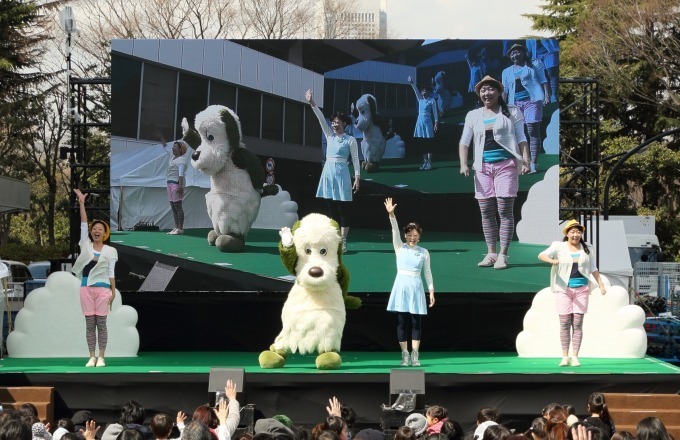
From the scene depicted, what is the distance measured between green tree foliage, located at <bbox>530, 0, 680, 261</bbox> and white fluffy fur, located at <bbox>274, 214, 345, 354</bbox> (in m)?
16.9

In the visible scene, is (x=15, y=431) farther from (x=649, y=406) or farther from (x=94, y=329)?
(x=649, y=406)

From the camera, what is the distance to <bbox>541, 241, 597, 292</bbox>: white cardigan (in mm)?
8781

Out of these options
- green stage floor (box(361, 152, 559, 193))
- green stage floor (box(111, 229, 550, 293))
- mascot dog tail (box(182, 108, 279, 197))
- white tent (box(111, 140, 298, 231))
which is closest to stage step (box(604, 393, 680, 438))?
green stage floor (box(111, 229, 550, 293))

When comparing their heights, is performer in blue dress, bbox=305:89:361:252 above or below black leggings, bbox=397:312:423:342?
above

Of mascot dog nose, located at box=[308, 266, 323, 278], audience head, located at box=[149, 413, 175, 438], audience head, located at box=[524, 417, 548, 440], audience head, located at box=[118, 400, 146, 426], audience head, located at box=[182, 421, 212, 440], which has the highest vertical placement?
mascot dog nose, located at box=[308, 266, 323, 278]

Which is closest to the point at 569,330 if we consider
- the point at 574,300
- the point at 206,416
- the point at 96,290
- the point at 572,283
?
the point at 574,300

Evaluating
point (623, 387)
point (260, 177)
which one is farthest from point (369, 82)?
point (623, 387)

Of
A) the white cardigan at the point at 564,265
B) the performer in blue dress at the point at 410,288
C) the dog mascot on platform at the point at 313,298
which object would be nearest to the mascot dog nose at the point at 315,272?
the dog mascot on platform at the point at 313,298

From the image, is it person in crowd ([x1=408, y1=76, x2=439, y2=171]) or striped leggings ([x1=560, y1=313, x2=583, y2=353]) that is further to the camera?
person in crowd ([x1=408, y1=76, x2=439, y2=171])

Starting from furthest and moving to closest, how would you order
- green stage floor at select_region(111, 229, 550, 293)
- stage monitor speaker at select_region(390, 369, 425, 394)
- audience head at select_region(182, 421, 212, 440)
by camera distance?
green stage floor at select_region(111, 229, 550, 293)
stage monitor speaker at select_region(390, 369, 425, 394)
audience head at select_region(182, 421, 212, 440)

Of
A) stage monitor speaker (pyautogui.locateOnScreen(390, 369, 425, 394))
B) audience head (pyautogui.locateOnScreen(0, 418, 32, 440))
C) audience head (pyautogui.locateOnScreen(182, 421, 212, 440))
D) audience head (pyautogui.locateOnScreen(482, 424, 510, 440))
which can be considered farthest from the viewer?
stage monitor speaker (pyautogui.locateOnScreen(390, 369, 425, 394))

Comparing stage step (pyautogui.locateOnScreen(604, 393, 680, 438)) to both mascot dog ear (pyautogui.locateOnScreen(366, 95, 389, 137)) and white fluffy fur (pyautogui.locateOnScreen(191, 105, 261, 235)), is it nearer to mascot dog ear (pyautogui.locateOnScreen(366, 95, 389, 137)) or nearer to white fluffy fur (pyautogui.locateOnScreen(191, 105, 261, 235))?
mascot dog ear (pyautogui.locateOnScreen(366, 95, 389, 137))

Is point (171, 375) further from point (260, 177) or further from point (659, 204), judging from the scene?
point (659, 204)

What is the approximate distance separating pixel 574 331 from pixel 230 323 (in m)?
3.34
